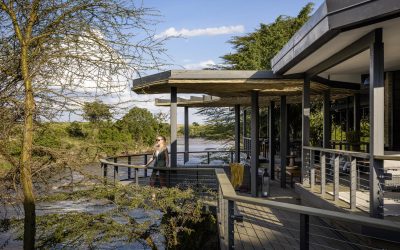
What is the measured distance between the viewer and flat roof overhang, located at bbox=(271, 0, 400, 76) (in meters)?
4.67

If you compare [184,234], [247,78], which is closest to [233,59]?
[247,78]

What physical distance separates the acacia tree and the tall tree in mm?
20403

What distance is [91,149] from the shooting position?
4543mm

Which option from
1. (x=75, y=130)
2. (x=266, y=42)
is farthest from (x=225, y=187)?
(x=266, y=42)

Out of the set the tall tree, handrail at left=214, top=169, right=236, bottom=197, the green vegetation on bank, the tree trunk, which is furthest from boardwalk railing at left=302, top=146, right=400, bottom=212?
the tall tree

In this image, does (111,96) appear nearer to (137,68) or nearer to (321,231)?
(137,68)

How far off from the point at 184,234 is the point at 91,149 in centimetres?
368

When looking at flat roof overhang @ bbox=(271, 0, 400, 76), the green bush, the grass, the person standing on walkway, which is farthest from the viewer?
the person standing on walkway

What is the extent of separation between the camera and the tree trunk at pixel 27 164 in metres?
3.96

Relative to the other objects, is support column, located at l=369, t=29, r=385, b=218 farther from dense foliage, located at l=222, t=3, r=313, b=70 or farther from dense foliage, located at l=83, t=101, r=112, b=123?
dense foliage, located at l=222, t=3, r=313, b=70

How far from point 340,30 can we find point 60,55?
3.26 meters

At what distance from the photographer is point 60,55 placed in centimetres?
407

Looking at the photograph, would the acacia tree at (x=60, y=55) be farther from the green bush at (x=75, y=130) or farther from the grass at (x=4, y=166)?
the green bush at (x=75, y=130)

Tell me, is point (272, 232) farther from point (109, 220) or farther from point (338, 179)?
point (109, 220)
